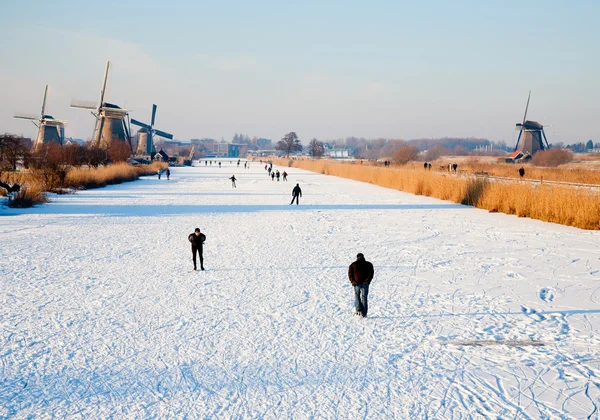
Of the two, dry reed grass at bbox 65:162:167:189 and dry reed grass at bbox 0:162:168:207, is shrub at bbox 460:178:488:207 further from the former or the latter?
dry reed grass at bbox 65:162:167:189

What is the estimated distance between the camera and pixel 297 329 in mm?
6984

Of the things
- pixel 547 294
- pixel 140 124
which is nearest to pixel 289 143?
pixel 140 124

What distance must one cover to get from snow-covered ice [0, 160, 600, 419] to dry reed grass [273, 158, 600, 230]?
9.54 feet

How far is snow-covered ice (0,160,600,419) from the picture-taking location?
492 cm

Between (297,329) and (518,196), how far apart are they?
1676 centimetres

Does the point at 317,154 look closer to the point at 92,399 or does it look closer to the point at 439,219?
the point at 439,219

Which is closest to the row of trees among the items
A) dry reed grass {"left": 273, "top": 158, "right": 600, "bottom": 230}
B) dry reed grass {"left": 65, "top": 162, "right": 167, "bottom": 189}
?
dry reed grass {"left": 65, "top": 162, "right": 167, "bottom": 189}

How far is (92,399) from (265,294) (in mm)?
4175

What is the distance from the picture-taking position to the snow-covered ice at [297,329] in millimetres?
4918

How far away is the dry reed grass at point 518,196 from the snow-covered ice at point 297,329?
2.91 meters

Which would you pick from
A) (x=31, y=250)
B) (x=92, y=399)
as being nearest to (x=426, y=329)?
(x=92, y=399)

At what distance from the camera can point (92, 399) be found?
16.1ft

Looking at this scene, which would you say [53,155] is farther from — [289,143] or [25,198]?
[289,143]

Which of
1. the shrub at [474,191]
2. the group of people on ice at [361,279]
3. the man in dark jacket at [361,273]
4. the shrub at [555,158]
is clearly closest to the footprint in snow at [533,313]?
the group of people on ice at [361,279]
